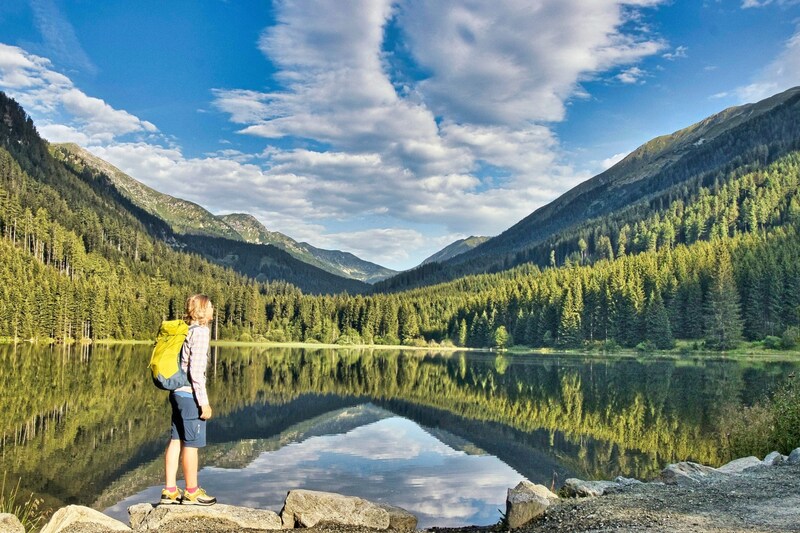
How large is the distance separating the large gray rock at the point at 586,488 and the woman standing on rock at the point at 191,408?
8.87 meters

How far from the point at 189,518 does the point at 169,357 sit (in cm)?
314

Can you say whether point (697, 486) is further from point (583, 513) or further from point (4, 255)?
point (4, 255)

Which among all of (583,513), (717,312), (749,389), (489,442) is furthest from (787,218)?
(583,513)

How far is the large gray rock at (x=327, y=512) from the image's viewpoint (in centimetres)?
1205

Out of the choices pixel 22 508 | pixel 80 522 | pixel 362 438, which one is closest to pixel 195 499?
pixel 80 522

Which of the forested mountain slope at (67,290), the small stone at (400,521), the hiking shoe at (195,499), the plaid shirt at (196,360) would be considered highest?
the forested mountain slope at (67,290)

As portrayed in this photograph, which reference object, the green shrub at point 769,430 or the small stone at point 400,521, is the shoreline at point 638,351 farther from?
the small stone at point 400,521

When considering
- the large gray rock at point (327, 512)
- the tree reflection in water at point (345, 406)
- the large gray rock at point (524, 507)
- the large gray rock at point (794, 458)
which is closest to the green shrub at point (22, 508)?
the tree reflection in water at point (345, 406)

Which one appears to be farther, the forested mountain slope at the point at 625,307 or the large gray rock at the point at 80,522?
the forested mountain slope at the point at 625,307

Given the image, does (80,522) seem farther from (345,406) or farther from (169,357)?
(345,406)

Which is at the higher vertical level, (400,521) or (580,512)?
(580,512)

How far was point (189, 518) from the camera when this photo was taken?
10.9 meters

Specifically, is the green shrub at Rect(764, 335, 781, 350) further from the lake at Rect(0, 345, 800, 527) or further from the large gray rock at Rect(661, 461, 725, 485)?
the large gray rock at Rect(661, 461, 725, 485)

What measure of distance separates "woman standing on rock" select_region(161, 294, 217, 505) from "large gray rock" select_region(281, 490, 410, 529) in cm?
169
